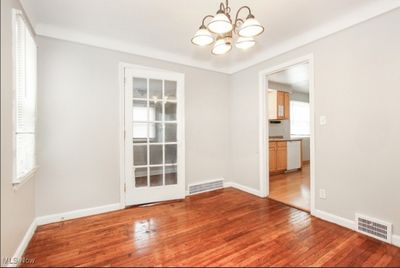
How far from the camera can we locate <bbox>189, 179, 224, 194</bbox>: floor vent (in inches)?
138

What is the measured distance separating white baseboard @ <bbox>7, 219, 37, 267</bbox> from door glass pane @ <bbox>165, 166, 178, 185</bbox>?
5.64 feet

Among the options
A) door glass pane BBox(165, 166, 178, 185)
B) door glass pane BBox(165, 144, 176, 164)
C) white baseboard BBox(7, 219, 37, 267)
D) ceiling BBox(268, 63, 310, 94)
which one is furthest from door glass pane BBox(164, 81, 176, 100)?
white baseboard BBox(7, 219, 37, 267)

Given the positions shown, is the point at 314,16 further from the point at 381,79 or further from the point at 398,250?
the point at 398,250

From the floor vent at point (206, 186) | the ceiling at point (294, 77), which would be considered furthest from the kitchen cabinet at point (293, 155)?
the floor vent at point (206, 186)

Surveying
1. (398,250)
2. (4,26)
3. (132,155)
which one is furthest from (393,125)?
(4,26)

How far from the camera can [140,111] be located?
9.88 ft

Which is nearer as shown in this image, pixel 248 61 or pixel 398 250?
pixel 398 250

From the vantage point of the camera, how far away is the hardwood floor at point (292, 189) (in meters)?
3.07

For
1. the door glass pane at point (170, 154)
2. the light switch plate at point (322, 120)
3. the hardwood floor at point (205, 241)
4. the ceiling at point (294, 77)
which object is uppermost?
the ceiling at point (294, 77)

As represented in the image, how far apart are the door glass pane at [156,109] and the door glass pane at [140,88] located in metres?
0.18

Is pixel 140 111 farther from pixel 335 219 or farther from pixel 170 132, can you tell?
pixel 335 219

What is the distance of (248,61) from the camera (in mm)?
3551

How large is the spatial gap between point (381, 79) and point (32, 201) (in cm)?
412

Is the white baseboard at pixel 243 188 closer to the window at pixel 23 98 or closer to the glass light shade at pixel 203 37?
the glass light shade at pixel 203 37
